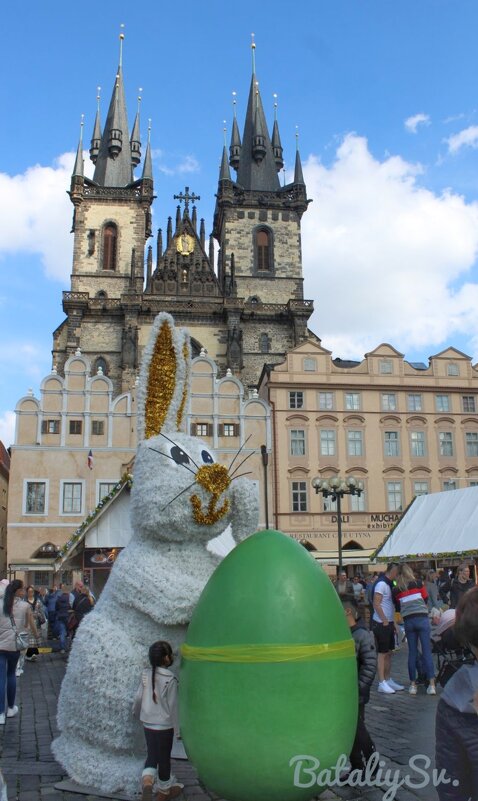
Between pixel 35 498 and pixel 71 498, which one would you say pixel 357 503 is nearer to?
pixel 71 498

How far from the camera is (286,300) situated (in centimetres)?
4431

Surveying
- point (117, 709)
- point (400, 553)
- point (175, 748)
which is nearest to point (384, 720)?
point (175, 748)

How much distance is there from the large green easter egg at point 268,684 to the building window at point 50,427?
24.5 m

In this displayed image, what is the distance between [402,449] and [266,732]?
2888cm

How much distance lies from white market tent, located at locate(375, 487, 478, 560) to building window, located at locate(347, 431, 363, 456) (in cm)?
1190

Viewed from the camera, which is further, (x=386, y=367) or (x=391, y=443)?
(x=386, y=367)

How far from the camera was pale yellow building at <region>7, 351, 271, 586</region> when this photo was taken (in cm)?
2625

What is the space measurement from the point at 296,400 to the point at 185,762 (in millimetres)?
25981

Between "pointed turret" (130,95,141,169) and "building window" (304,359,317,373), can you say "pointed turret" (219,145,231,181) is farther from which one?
"building window" (304,359,317,373)

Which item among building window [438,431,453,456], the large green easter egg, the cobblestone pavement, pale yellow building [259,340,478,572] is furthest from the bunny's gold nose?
building window [438,431,453,456]

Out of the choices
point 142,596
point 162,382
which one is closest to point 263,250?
point 162,382

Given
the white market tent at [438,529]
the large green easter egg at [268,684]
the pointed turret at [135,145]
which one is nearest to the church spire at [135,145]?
the pointed turret at [135,145]

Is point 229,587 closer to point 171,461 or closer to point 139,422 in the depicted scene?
point 171,461

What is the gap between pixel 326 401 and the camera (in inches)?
1237
